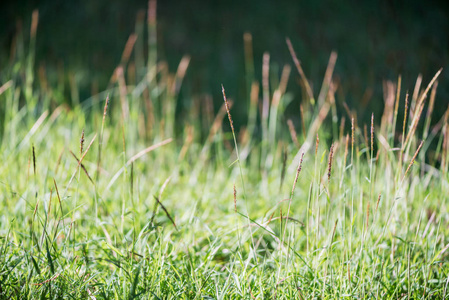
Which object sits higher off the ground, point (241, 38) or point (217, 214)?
point (241, 38)

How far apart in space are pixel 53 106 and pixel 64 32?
5.66ft

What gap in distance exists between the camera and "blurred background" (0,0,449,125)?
11.4 ft

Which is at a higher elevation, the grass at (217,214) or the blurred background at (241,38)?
the blurred background at (241,38)

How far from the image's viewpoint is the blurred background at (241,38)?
3467 mm

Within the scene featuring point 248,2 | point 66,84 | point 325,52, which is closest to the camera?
point 66,84

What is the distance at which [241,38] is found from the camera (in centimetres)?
403

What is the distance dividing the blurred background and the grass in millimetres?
577

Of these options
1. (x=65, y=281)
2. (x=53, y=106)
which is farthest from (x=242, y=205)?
(x=53, y=106)

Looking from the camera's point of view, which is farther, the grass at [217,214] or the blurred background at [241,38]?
the blurred background at [241,38]

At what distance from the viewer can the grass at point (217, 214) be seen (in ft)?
3.89

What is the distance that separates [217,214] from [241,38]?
254 cm

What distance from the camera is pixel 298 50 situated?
3.82 metres

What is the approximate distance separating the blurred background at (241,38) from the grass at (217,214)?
0.58 metres

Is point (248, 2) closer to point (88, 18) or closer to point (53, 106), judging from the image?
point (88, 18)
